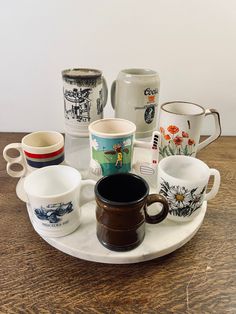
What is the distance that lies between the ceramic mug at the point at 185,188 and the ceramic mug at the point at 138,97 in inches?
5.4

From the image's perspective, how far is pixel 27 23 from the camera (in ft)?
2.27

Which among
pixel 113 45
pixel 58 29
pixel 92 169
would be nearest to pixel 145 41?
pixel 113 45

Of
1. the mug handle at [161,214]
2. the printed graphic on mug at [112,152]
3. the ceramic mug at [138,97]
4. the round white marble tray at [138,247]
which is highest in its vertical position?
the ceramic mug at [138,97]

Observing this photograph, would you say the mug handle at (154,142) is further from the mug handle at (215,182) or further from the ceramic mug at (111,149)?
the mug handle at (215,182)

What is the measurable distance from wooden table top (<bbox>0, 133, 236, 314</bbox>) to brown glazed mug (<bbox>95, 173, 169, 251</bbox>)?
4cm

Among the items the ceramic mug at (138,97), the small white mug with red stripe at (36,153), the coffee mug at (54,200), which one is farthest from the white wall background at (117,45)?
the coffee mug at (54,200)

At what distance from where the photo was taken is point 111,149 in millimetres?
465

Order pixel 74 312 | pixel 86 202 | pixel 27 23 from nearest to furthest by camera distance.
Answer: pixel 74 312
pixel 86 202
pixel 27 23

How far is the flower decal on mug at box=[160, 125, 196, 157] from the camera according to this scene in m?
0.53

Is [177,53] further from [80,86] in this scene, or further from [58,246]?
[58,246]

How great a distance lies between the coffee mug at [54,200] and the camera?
15.3 inches

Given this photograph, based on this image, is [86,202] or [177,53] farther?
[177,53]

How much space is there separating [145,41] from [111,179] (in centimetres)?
44

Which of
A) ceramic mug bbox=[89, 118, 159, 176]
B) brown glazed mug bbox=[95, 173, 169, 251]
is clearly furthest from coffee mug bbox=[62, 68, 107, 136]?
brown glazed mug bbox=[95, 173, 169, 251]
